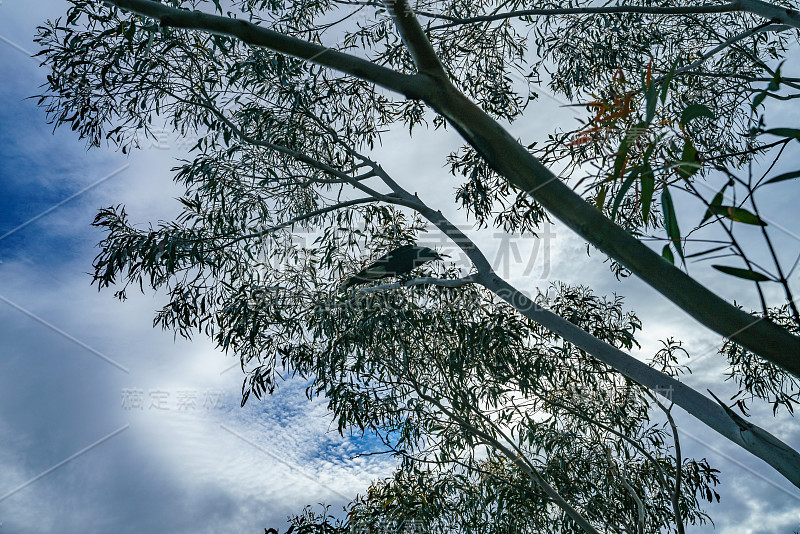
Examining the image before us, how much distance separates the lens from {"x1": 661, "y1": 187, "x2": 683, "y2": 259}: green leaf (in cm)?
102

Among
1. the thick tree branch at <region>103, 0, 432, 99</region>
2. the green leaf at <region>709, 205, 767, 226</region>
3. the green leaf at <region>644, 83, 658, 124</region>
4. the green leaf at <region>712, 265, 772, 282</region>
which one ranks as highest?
the thick tree branch at <region>103, 0, 432, 99</region>

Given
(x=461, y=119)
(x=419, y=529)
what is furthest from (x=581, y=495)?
(x=461, y=119)

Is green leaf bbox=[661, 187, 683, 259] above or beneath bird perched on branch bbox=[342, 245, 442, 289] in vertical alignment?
beneath

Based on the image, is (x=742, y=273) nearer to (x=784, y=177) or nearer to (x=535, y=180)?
(x=784, y=177)

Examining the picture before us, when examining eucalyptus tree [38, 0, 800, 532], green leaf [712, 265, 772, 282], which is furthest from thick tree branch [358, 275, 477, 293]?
green leaf [712, 265, 772, 282]

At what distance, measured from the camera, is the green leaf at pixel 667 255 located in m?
1.12

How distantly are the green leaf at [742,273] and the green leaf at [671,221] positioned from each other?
0.22 feet

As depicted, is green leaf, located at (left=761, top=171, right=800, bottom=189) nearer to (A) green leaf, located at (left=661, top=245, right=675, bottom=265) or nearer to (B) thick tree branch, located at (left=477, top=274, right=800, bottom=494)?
(A) green leaf, located at (left=661, top=245, right=675, bottom=265)

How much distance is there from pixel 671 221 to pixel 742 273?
14 centimetres

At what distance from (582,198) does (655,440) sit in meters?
3.08

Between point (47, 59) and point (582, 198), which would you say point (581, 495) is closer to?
point (582, 198)

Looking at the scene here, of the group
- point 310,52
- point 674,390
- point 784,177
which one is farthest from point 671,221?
point 674,390

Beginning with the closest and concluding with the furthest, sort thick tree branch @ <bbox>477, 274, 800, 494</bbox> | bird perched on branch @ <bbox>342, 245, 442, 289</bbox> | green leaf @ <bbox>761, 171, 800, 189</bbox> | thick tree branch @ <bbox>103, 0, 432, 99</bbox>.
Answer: green leaf @ <bbox>761, 171, 800, 189</bbox>
thick tree branch @ <bbox>103, 0, 432, 99</bbox>
thick tree branch @ <bbox>477, 274, 800, 494</bbox>
bird perched on branch @ <bbox>342, 245, 442, 289</bbox>

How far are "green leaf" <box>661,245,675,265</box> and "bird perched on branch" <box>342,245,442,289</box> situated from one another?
209cm
